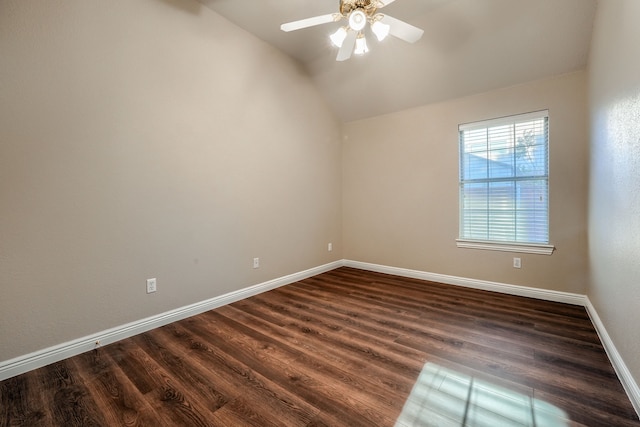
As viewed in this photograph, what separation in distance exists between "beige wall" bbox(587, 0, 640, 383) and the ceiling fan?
1221 mm

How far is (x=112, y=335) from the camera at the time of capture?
217cm

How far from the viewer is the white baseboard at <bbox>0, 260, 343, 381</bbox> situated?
70.0 inches

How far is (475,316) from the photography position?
262cm

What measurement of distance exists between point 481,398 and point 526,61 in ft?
10.5

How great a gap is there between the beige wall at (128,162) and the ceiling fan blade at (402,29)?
68.2 inches

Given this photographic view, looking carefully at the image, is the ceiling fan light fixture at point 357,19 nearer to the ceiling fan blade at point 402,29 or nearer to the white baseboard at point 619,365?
the ceiling fan blade at point 402,29

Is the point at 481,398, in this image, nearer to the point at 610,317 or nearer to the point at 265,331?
the point at 610,317

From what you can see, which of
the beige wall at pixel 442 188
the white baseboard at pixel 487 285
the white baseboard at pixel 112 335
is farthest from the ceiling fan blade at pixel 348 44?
the white baseboard at pixel 487 285

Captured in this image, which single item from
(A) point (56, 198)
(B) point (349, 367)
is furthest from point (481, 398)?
(A) point (56, 198)

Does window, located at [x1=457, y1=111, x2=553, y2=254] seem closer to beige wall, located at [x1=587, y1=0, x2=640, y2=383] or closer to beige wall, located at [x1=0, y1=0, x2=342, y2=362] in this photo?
beige wall, located at [x1=587, y1=0, x2=640, y2=383]

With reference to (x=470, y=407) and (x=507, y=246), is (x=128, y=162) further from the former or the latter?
(x=507, y=246)

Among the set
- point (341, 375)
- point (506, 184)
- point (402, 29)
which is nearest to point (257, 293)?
point (341, 375)

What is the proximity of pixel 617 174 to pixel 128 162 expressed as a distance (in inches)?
139

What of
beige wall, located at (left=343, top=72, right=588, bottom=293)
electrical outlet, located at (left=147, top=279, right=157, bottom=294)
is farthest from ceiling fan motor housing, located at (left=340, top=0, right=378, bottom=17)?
electrical outlet, located at (left=147, top=279, right=157, bottom=294)
